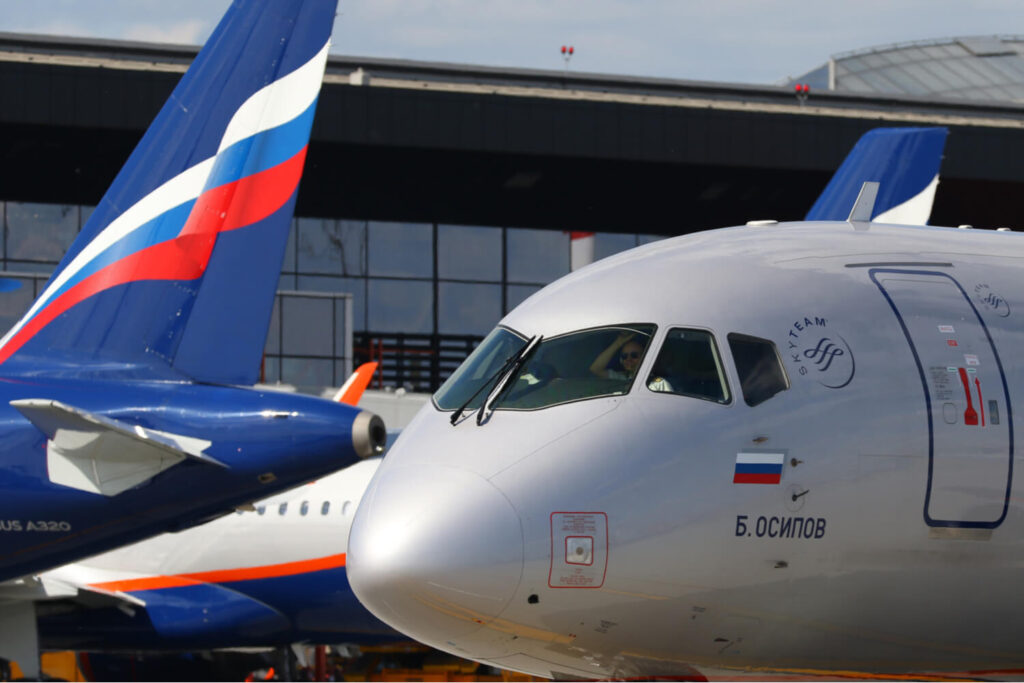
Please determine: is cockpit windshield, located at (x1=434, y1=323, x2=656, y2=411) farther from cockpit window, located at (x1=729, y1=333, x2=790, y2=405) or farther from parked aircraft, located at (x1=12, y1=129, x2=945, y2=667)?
parked aircraft, located at (x1=12, y1=129, x2=945, y2=667)

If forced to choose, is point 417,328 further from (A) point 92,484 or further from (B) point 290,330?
(A) point 92,484

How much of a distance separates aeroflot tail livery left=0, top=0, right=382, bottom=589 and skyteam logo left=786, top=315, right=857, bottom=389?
12.9 feet

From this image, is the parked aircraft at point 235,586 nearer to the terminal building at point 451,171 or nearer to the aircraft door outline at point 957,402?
the terminal building at point 451,171

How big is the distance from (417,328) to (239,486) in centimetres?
2744

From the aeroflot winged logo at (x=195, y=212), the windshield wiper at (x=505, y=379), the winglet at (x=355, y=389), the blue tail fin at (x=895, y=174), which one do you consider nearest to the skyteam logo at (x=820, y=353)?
the windshield wiper at (x=505, y=379)

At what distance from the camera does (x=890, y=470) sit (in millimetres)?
7516

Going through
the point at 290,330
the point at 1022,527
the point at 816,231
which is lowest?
the point at 1022,527

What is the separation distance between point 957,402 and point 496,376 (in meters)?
2.48

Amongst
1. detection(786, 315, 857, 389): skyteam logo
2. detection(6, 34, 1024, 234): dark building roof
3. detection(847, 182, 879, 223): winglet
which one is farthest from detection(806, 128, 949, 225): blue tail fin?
detection(6, 34, 1024, 234): dark building roof

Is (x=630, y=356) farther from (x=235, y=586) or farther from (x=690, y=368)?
(x=235, y=586)

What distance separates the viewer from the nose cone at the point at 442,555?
268 inches

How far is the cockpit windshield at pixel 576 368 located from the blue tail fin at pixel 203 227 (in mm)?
4075

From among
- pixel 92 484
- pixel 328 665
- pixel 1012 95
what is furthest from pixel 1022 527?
pixel 1012 95

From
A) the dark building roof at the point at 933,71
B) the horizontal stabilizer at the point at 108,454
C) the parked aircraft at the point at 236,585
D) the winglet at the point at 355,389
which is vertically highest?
the dark building roof at the point at 933,71
